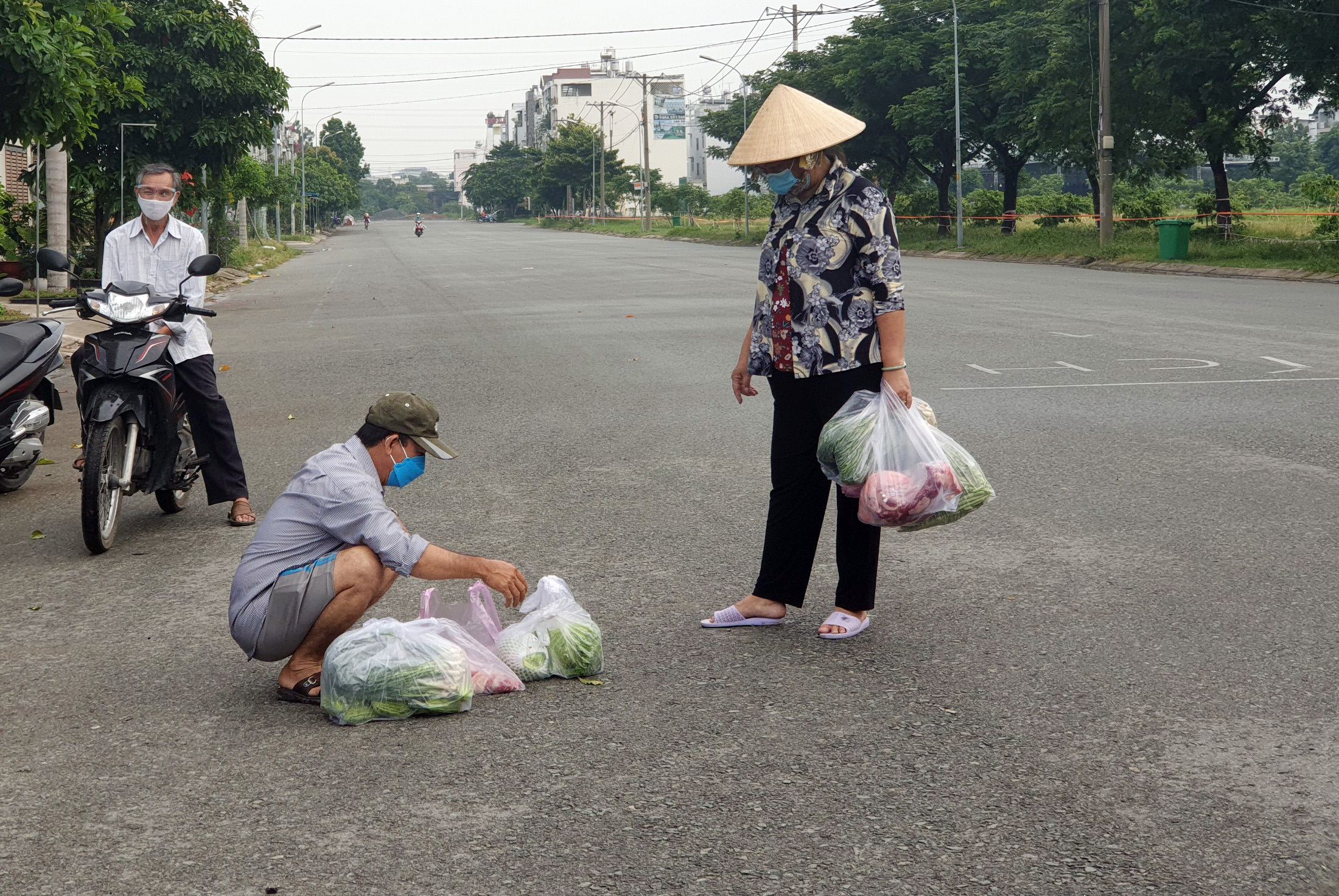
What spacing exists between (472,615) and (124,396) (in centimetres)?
282

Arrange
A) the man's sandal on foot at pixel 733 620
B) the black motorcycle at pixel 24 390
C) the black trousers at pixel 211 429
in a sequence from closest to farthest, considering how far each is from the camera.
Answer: the man's sandal on foot at pixel 733 620, the black trousers at pixel 211 429, the black motorcycle at pixel 24 390

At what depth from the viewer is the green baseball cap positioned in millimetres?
4285

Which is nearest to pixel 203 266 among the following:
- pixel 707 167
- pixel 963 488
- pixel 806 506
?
pixel 806 506

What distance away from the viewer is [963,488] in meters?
4.75

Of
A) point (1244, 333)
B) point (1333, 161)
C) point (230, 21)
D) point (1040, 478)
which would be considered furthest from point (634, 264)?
point (1333, 161)

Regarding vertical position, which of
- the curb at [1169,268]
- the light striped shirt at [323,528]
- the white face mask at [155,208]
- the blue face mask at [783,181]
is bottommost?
the light striped shirt at [323,528]

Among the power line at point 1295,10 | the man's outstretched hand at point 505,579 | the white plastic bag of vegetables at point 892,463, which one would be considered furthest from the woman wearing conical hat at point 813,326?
the power line at point 1295,10

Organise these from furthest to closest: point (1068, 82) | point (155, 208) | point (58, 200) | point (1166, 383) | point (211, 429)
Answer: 1. point (1068, 82)
2. point (58, 200)
3. point (1166, 383)
4. point (211, 429)
5. point (155, 208)

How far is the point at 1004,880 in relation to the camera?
123 inches

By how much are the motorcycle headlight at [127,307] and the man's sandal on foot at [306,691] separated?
9.28 ft

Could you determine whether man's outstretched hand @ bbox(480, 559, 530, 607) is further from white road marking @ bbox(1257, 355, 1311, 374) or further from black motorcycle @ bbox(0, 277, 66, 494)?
white road marking @ bbox(1257, 355, 1311, 374)

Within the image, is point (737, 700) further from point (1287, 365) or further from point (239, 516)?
point (1287, 365)

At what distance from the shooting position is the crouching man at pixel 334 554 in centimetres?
424

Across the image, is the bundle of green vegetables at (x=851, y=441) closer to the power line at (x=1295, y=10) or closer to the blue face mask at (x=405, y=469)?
the blue face mask at (x=405, y=469)
